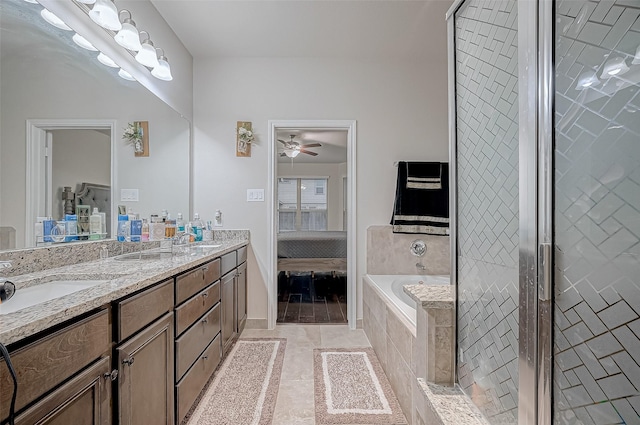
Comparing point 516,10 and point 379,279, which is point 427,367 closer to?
point 516,10

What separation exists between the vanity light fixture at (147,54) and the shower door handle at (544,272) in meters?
2.31

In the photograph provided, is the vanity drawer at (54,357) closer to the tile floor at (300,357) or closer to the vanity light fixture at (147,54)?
the tile floor at (300,357)

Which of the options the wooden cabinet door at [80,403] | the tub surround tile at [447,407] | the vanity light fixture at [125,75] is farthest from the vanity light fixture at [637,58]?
the vanity light fixture at [125,75]

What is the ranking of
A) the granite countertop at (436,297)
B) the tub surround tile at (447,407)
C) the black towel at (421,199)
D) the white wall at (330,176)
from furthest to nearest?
the white wall at (330,176) → the black towel at (421,199) → the granite countertop at (436,297) → the tub surround tile at (447,407)

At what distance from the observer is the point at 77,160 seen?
1.54 meters

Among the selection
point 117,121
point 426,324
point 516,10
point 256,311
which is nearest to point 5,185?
point 117,121

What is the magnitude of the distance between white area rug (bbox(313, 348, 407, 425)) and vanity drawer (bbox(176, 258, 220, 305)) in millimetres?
922

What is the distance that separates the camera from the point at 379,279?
269 cm

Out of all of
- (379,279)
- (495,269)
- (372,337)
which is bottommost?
(372,337)

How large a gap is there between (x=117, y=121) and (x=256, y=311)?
6.25 feet

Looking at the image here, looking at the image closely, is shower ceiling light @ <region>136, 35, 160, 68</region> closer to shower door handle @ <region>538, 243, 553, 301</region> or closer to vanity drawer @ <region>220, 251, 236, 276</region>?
vanity drawer @ <region>220, 251, 236, 276</region>

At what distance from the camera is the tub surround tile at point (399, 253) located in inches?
113

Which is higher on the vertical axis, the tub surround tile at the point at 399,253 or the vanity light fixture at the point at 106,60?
the vanity light fixture at the point at 106,60

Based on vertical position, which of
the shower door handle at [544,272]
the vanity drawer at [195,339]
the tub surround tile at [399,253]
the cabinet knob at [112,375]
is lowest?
the vanity drawer at [195,339]
